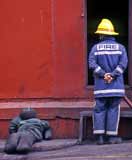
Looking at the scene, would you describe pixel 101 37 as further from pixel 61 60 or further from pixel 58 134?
pixel 58 134

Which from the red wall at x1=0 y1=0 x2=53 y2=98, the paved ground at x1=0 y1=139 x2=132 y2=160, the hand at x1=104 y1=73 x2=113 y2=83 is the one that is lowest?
the paved ground at x1=0 y1=139 x2=132 y2=160

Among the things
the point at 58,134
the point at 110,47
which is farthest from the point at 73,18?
the point at 58,134

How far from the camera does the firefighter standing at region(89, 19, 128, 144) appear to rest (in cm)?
1095

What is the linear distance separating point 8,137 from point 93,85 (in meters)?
1.65

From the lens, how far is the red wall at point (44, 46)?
11.5m

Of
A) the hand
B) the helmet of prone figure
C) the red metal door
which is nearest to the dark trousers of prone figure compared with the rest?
the helmet of prone figure

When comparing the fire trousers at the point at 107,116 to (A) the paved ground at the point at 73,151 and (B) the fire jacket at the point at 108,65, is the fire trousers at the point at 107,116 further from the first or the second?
(A) the paved ground at the point at 73,151

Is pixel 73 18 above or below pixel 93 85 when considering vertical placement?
above

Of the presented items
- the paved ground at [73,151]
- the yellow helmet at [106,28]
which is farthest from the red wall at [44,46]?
the paved ground at [73,151]

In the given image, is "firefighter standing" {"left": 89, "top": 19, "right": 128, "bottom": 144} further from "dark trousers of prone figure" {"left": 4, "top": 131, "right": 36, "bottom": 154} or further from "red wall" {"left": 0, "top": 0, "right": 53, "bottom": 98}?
"dark trousers of prone figure" {"left": 4, "top": 131, "right": 36, "bottom": 154}

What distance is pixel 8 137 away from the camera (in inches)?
437

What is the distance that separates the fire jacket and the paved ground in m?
0.80

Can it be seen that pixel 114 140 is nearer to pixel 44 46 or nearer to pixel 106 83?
pixel 106 83

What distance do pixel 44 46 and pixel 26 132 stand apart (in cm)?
152
